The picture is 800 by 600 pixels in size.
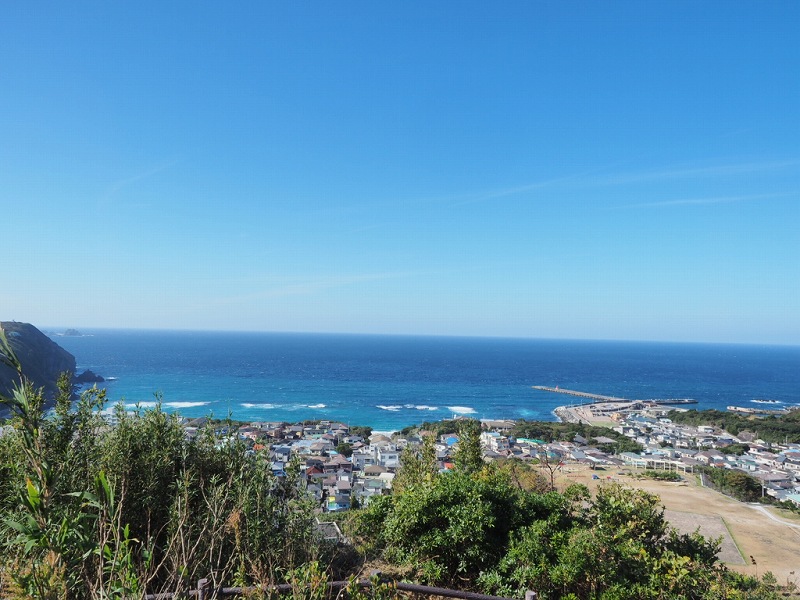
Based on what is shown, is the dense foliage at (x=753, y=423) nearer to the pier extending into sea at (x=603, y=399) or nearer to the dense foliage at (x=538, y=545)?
the pier extending into sea at (x=603, y=399)

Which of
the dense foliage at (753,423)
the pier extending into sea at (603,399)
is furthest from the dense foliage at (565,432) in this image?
the pier extending into sea at (603,399)

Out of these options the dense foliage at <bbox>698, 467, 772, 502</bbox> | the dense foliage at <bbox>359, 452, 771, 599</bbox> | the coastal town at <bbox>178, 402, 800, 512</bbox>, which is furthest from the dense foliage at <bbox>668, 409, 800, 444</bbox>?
the dense foliage at <bbox>359, 452, 771, 599</bbox>

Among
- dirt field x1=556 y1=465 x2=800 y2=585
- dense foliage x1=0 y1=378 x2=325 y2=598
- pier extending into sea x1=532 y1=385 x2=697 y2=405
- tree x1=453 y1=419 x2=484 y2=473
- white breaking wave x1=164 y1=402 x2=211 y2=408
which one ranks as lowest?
pier extending into sea x1=532 y1=385 x2=697 y2=405

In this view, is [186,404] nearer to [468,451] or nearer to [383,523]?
[468,451]

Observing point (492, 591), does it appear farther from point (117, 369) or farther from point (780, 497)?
point (117, 369)

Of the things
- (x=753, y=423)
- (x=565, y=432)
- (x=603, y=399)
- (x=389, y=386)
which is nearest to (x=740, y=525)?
(x=565, y=432)

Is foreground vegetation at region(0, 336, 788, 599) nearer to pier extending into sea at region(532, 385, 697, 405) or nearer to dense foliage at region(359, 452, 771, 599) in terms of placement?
dense foliage at region(359, 452, 771, 599)
